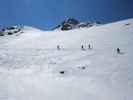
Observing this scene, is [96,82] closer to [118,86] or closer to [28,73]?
[118,86]

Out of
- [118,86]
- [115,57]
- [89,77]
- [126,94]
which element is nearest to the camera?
[126,94]

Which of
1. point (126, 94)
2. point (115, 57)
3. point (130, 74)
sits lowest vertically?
point (126, 94)

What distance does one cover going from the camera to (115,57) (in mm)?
22156

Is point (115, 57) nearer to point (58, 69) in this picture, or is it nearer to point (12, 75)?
point (58, 69)

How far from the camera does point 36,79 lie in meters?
17.5

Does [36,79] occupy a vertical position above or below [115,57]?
below

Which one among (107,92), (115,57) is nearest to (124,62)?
(115,57)

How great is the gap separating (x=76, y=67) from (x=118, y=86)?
21.3 ft

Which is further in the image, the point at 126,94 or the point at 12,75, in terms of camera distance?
the point at 12,75

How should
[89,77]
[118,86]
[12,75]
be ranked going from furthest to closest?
[12,75]
[89,77]
[118,86]

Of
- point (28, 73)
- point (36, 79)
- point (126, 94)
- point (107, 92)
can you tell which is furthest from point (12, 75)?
point (126, 94)

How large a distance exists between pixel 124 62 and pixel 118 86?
5.87 meters

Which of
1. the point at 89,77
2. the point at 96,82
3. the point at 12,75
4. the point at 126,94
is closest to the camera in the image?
the point at 126,94

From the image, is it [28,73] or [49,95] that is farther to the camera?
[28,73]
